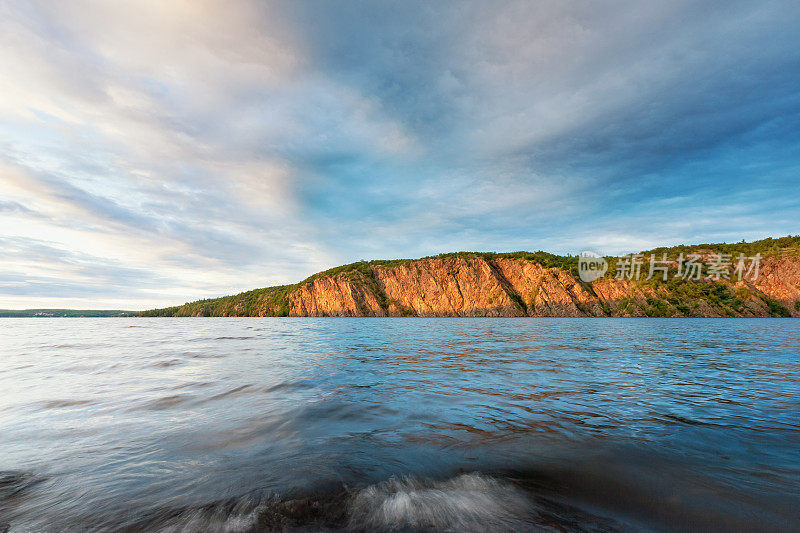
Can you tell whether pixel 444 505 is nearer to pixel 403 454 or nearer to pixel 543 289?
pixel 403 454

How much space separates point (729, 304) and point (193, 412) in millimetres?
151259

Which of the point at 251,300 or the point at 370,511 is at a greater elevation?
the point at 251,300

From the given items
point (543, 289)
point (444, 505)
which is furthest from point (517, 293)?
point (444, 505)

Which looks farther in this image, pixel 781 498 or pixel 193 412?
pixel 193 412

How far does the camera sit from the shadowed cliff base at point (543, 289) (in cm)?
10831

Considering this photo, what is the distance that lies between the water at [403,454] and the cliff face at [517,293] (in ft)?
404

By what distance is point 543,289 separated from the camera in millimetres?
126750

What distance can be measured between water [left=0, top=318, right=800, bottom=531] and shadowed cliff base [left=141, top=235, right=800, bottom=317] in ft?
407

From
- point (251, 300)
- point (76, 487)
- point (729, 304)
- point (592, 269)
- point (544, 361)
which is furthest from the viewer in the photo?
point (251, 300)

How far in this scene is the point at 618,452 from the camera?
516cm

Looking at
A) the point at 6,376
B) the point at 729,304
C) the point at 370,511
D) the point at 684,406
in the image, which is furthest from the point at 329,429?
the point at 729,304

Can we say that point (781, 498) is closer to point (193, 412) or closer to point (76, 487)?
point (76, 487)

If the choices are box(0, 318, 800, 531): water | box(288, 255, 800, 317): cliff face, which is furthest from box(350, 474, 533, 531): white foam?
box(288, 255, 800, 317): cliff face

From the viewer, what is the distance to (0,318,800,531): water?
11.6ft
